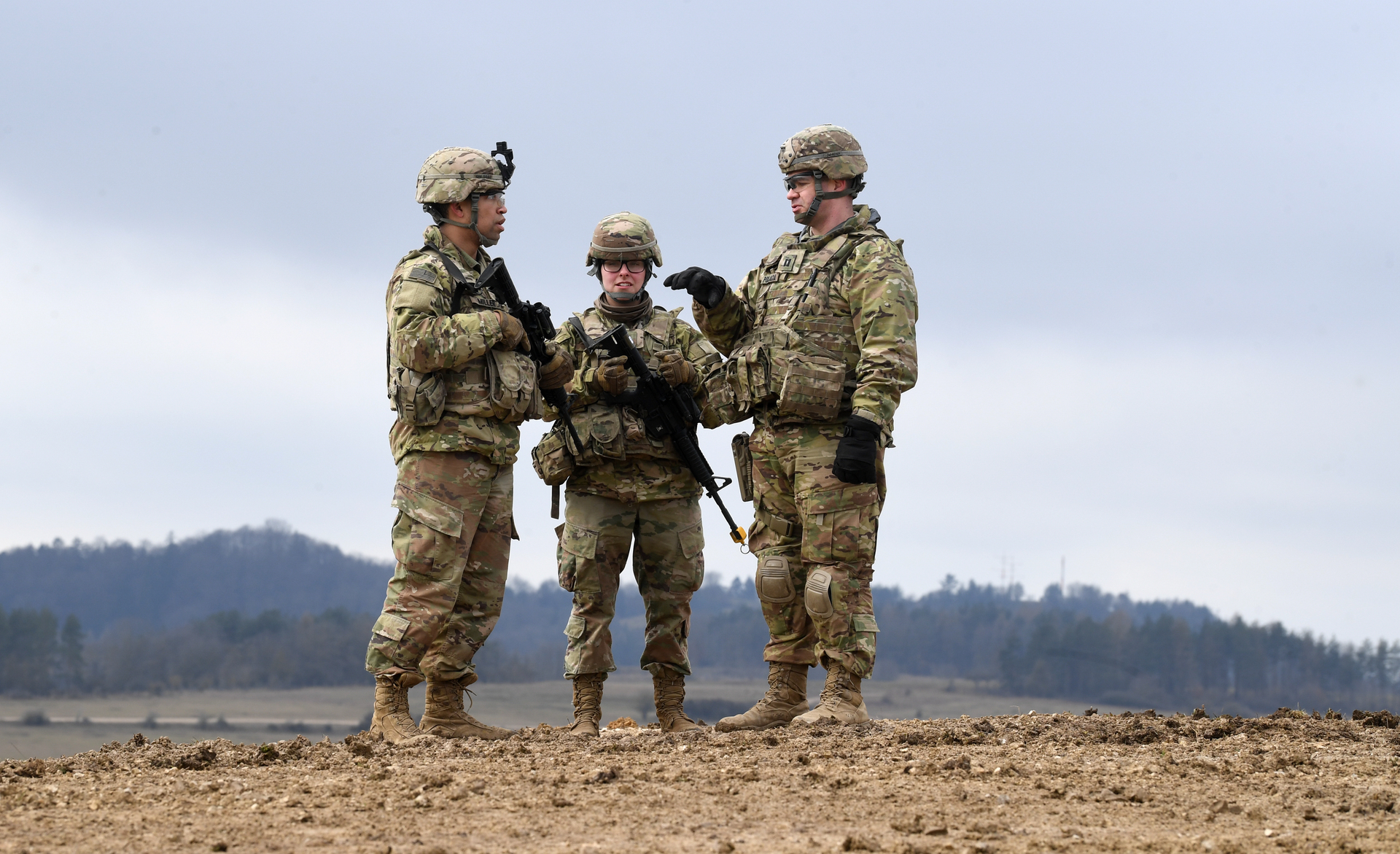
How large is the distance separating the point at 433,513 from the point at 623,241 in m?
1.96

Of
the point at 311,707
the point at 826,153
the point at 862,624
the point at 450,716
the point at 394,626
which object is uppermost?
the point at 826,153

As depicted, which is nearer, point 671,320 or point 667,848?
point 667,848

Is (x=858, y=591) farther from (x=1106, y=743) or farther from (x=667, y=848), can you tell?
(x=667, y=848)

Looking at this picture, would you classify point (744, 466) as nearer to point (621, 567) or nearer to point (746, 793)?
point (621, 567)

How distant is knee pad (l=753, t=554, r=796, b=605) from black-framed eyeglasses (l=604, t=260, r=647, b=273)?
73.3 inches

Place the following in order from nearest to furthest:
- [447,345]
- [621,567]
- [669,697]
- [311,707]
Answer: [447,345]
[621,567]
[669,697]
[311,707]

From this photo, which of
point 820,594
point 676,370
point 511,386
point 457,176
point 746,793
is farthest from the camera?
point 676,370

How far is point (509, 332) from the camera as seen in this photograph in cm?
754

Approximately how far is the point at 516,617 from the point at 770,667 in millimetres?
121160

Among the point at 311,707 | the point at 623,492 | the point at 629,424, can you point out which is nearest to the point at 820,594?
the point at 623,492

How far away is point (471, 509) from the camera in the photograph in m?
7.56

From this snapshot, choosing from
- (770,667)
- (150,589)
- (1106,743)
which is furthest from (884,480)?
(150,589)

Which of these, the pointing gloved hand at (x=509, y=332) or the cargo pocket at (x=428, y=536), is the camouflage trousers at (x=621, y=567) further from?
the pointing gloved hand at (x=509, y=332)

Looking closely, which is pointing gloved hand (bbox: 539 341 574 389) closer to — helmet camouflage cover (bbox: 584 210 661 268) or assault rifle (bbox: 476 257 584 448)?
assault rifle (bbox: 476 257 584 448)
